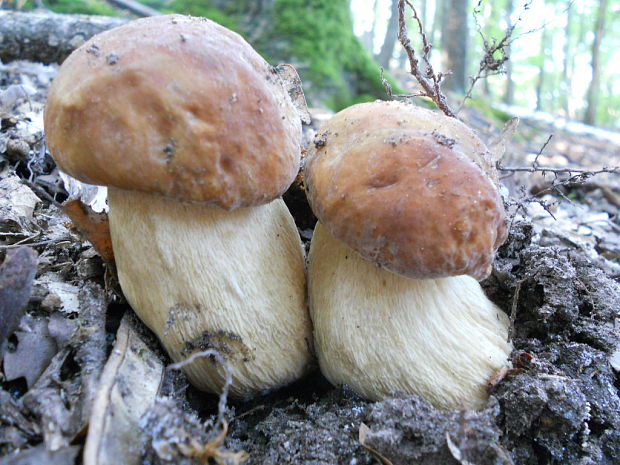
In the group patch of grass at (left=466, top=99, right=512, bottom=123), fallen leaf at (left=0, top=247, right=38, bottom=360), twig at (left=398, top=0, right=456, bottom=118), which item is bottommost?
patch of grass at (left=466, top=99, right=512, bottom=123)

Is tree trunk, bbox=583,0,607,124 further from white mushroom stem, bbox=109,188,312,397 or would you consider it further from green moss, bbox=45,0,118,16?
white mushroom stem, bbox=109,188,312,397

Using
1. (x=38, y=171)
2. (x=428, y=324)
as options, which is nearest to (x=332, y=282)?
(x=428, y=324)

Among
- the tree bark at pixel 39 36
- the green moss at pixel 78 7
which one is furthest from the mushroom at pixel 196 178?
the green moss at pixel 78 7

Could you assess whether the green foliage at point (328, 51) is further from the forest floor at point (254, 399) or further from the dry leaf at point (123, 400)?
the dry leaf at point (123, 400)

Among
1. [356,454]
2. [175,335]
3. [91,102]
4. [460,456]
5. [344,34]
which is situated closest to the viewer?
[91,102]

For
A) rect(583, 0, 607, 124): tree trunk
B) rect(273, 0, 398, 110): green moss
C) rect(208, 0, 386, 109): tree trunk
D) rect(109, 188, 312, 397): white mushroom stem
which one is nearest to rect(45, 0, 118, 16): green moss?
rect(208, 0, 386, 109): tree trunk

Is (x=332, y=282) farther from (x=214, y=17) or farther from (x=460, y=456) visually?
(x=214, y=17)
